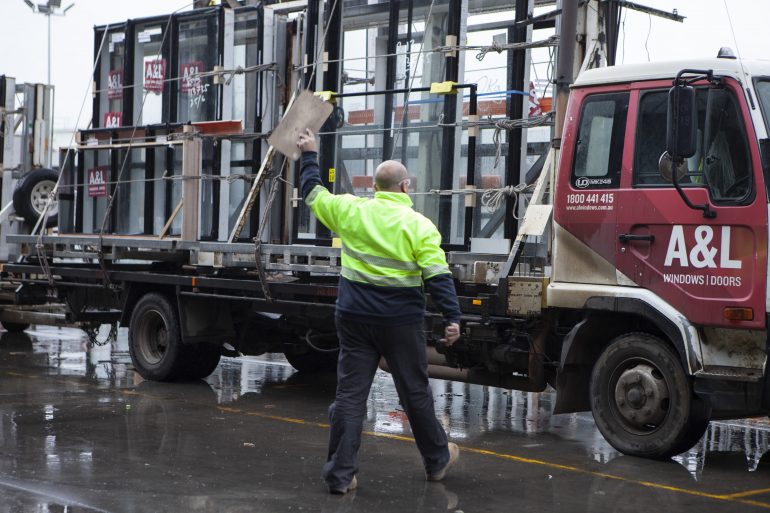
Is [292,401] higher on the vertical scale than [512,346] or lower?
lower

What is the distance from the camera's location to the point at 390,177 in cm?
684

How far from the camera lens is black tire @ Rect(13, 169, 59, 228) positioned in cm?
1505

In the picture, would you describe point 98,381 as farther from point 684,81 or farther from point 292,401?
point 684,81

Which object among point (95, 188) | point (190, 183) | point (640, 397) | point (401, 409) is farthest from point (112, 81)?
point (640, 397)

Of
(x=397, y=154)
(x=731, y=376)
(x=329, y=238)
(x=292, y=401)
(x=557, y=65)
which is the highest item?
(x=557, y=65)

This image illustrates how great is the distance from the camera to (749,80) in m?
7.65

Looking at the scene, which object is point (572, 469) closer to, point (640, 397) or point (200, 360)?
point (640, 397)

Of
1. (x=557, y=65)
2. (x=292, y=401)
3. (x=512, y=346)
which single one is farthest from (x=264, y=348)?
(x=557, y=65)

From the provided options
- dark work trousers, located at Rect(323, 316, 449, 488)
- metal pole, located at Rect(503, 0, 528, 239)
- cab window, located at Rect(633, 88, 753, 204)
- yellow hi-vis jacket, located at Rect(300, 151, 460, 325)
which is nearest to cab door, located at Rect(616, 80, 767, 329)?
cab window, located at Rect(633, 88, 753, 204)

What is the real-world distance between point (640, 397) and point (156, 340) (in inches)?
232

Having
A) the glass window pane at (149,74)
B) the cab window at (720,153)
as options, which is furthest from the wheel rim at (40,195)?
the cab window at (720,153)

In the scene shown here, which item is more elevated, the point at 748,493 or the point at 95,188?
the point at 95,188

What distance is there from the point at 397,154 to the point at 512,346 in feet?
7.04

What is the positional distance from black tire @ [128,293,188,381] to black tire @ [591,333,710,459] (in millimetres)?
4988
